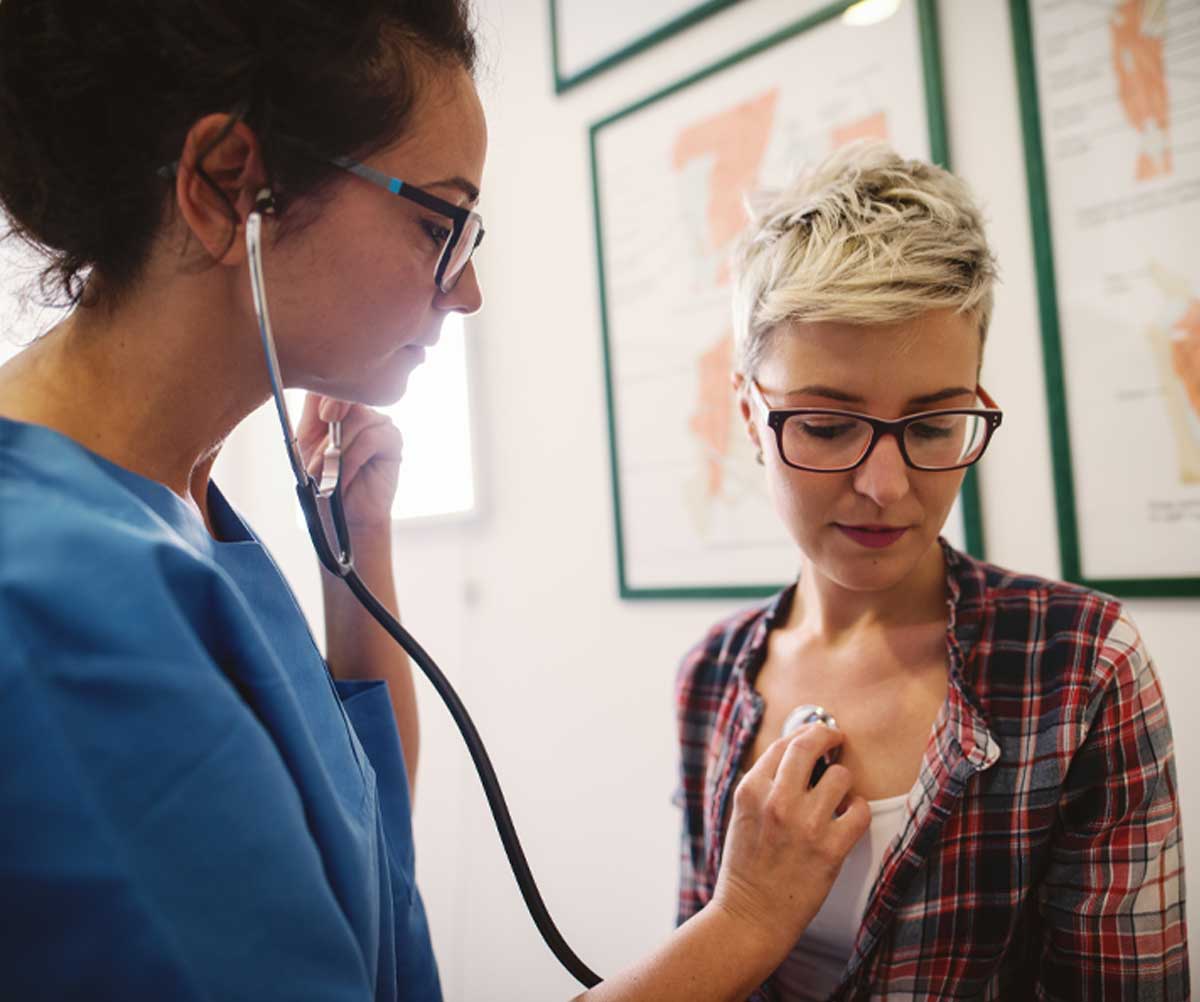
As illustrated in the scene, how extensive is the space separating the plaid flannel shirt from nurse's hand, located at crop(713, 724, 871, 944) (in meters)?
0.08

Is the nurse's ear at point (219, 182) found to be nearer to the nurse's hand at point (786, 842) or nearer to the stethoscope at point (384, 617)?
the stethoscope at point (384, 617)

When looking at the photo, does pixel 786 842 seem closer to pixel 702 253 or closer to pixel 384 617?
pixel 384 617

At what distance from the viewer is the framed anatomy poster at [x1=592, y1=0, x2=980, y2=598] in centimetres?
128

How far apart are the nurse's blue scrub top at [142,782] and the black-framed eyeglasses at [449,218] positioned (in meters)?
0.28

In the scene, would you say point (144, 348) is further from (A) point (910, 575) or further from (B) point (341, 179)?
(A) point (910, 575)

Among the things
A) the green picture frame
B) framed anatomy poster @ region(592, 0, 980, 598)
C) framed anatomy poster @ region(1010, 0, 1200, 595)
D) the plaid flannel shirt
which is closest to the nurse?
the plaid flannel shirt

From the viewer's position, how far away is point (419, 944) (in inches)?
30.3

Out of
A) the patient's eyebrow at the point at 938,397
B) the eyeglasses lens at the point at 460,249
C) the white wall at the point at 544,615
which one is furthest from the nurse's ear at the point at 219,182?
the white wall at the point at 544,615

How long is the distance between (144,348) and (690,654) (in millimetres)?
742

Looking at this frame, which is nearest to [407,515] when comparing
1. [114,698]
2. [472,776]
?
[472,776]

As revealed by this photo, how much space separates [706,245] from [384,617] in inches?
38.4

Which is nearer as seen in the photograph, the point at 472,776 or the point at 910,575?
the point at 910,575

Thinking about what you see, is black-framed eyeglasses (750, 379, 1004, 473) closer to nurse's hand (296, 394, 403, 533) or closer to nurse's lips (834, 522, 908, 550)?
nurse's lips (834, 522, 908, 550)

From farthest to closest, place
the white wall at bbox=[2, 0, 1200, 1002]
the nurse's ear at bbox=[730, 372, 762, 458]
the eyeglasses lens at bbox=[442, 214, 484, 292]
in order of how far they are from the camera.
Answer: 1. the white wall at bbox=[2, 0, 1200, 1002]
2. the nurse's ear at bbox=[730, 372, 762, 458]
3. the eyeglasses lens at bbox=[442, 214, 484, 292]
